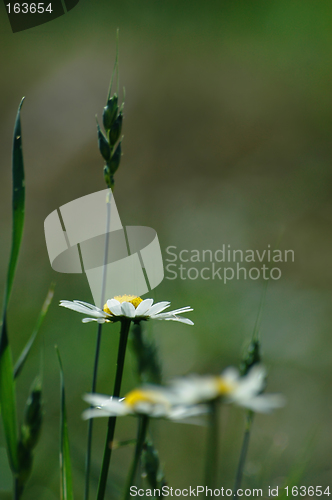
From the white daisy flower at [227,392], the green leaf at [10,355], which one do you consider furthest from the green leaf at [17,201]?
the white daisy flower at [227,392]

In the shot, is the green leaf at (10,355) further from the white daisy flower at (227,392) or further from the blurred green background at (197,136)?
the blurred green background at (197,136)

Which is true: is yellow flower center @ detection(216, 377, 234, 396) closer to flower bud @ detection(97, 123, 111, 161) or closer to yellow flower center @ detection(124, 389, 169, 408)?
yellow flower center @ detection(124, 389, 169, 408)

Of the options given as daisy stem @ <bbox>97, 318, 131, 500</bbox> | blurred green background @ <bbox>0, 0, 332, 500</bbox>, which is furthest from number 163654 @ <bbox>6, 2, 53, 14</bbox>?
daisy stem @ <bbox>97, 318, 131, 500</bbox>

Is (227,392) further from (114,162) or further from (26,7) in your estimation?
(26,7)

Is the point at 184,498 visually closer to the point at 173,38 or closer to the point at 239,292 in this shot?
the point at 239,292

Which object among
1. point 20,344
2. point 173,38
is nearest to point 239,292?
point 20,344

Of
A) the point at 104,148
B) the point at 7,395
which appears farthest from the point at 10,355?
the point at 104,148
